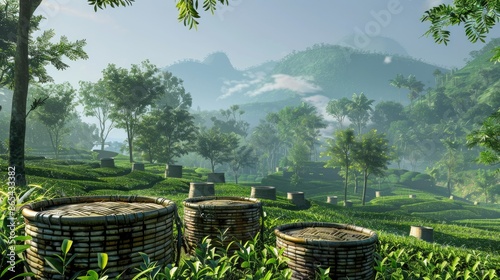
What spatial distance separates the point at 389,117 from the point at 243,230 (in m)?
116

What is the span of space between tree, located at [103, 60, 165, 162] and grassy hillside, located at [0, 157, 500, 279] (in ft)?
17.2

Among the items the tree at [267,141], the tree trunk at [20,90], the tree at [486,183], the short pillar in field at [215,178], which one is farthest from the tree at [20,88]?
the tree at [267,141]

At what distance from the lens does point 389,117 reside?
10975cm

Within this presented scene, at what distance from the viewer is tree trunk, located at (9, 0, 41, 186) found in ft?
37.9

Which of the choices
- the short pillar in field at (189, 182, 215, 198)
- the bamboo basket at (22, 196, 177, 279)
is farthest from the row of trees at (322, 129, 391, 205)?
the bamboo basket at (22, 196, 177, 279)

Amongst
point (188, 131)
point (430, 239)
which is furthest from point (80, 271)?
point (188, 131)

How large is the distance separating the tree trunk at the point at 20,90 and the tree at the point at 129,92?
88.1ft

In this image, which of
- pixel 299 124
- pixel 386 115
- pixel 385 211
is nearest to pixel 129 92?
pixel 385 211

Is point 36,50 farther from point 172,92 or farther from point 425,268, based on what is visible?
point 172,92

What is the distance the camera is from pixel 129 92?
126ft

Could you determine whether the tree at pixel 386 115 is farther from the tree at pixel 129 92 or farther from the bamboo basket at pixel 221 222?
the bamboo basket at pixel 221 222

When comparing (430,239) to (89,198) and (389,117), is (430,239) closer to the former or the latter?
(89,198)

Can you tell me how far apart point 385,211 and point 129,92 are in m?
30.5

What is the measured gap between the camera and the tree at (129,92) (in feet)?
124
